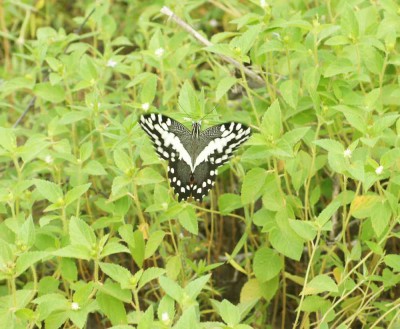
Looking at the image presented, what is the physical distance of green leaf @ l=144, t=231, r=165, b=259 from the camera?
2162 millimetres

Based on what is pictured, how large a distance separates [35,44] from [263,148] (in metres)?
1.21

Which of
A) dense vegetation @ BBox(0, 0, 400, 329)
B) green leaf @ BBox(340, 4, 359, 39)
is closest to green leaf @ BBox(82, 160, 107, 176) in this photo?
dense vegetation @ BBox(0, 0, 400, 329)

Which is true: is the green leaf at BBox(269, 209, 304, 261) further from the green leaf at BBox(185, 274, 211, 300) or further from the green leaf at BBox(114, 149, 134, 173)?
the green leaf at BBox(114, 149, 134, 173)

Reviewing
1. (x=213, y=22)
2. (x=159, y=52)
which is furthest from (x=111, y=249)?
(x=213, y=22)

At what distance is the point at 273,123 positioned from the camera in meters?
2.03

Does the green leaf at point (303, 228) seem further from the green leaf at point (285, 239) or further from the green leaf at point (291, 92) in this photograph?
the green leaf at point (291, 92)

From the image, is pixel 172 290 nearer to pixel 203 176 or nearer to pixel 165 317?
pixel 165 317

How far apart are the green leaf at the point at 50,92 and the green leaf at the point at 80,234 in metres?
0.80

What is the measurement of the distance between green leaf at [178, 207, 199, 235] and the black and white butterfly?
0.05 meters

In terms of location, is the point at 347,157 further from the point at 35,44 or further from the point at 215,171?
the point at 35,44

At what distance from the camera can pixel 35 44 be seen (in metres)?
2.81

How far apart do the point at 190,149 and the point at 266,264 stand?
1.49 feet

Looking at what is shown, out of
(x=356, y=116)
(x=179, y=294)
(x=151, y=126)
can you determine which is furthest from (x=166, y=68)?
(x=179, y=294)

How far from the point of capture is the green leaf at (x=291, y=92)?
224 cm
